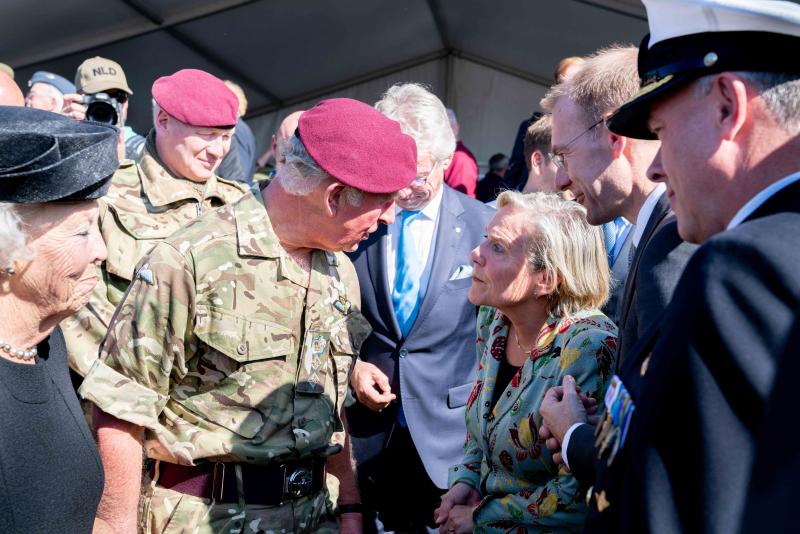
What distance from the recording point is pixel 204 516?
216cm

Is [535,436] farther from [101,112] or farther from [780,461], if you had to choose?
[101,112]

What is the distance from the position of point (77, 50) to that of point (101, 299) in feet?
13.8

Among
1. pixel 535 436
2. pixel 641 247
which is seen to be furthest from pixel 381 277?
pixel 641 247

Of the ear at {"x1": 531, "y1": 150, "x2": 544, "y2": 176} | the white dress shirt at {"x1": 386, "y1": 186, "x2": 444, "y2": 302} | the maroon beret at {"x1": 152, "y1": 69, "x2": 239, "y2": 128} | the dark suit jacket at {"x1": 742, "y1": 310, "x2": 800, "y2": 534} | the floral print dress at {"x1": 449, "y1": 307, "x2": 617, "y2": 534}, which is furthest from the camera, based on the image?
the ear at {"x1": 531, "y1": 150, "x2": 544, "y2": 176}

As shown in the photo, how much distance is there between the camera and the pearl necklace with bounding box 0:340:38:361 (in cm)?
179

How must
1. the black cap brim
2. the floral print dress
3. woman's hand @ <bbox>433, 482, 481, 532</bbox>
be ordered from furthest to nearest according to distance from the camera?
woman's hand @ <bbox>433, 482, 481, 532</bbox> → the floral print dress → the black cap brim

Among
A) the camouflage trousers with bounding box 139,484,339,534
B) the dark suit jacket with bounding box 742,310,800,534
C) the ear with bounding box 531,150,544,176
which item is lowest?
the camouflage trousers with bounding box 139,484,339,534

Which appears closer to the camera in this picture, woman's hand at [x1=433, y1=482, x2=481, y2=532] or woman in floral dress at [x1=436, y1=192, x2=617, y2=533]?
woman in floral dress at [x1=436, y1=192, x2=617, y2=533]

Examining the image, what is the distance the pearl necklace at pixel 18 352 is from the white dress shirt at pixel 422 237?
68.4 inches

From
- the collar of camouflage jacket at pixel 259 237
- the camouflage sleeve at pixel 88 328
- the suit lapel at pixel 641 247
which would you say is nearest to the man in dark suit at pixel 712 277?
the suit lapel at pixel 641 247

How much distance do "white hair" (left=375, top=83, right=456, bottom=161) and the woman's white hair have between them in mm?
865

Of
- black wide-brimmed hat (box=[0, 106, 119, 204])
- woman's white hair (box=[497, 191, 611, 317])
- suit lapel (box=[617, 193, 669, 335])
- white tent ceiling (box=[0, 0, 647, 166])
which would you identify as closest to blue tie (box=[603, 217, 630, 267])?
woman's white hair (box=[497, 191, 611, 317])

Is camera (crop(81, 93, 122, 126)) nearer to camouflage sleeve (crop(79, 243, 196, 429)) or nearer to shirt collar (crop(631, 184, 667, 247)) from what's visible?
camouflage sleeve (crop(79, 243, 196, 429))

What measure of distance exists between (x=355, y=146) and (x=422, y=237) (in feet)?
4.57
